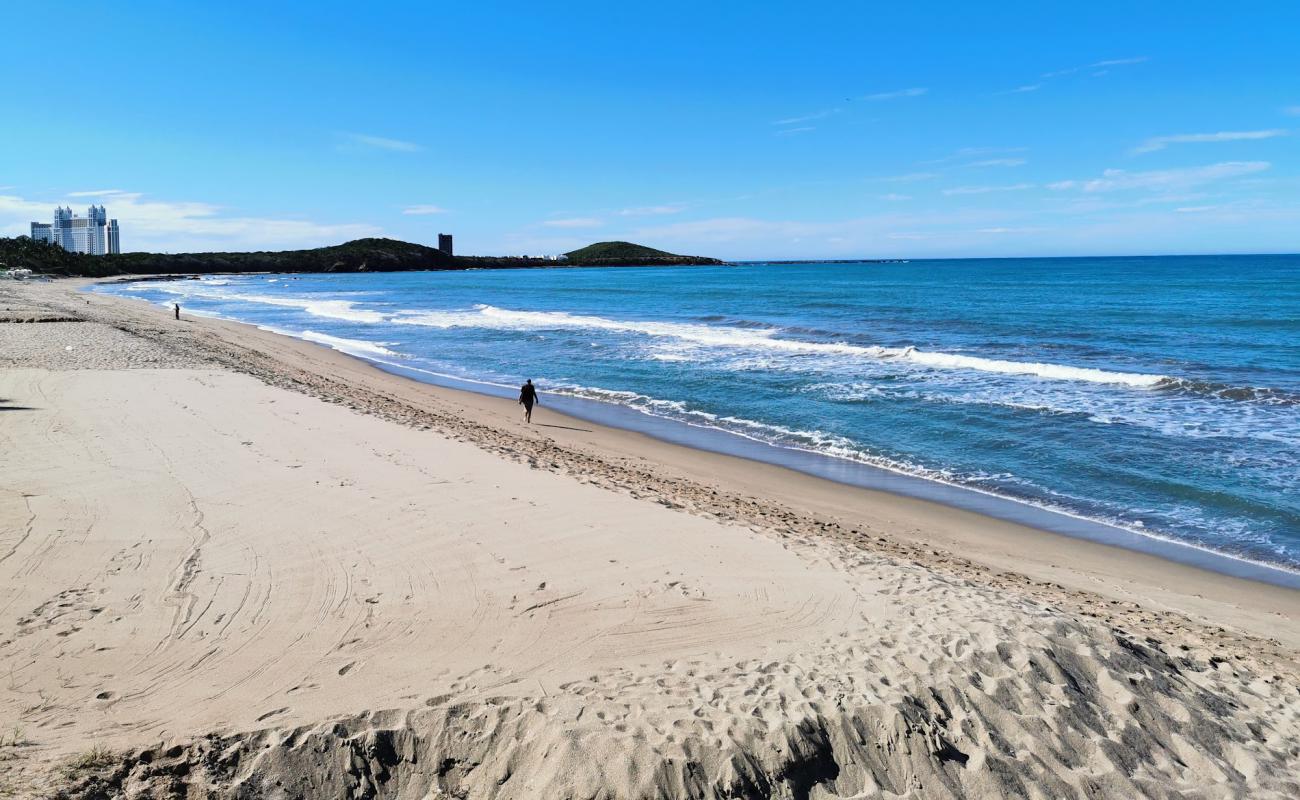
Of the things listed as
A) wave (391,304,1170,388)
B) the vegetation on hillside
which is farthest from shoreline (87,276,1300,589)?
the vegetation on hillside

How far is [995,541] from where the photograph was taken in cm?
1004

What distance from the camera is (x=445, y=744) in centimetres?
451

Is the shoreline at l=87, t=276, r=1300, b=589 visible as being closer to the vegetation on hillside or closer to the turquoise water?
the turquoise water

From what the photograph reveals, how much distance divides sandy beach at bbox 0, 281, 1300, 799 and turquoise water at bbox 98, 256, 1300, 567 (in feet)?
9.98

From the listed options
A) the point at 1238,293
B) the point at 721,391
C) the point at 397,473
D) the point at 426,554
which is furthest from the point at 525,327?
the point at 1238,293

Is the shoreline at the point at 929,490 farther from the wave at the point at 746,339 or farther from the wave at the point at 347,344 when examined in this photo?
the wave at the point at 347,344

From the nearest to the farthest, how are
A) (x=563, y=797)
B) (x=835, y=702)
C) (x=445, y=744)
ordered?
1. (x=563, y=797)
2. (x=445, y=744)
3. (x=835, y=702)

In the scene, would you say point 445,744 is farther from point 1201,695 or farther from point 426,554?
point 1201,695

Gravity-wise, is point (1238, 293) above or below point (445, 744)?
above

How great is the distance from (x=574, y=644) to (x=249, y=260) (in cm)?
17444

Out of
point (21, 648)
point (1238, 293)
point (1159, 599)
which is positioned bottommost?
point (1159, 599)

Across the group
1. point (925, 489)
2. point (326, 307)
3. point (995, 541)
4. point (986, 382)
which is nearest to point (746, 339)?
point (986, 382)

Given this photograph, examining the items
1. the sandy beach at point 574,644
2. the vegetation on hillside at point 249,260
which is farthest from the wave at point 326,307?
the vegetation on hillside at point 249,260

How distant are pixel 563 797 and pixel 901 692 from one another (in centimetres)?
250
